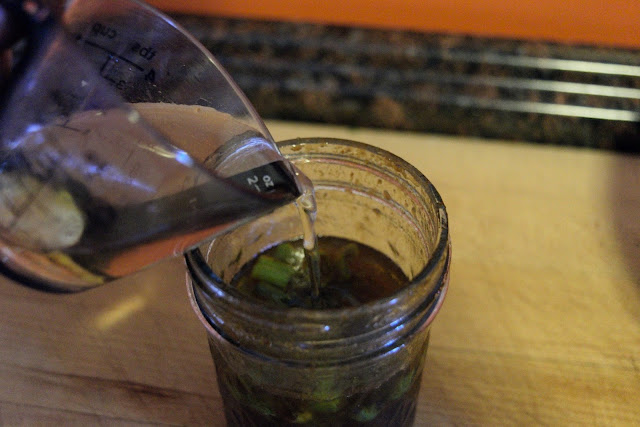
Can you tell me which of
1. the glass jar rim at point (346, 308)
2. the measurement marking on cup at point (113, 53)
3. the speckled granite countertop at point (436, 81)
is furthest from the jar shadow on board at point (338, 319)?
the speckled granite countertop at point (436, 81)

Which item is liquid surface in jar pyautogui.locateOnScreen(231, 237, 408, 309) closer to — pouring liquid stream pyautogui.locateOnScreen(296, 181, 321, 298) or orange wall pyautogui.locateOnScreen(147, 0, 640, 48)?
pouring liquid stream pyautogui.locateOnScreen(296, 181, 321, 298)

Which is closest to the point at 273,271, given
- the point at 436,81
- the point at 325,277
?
the point at 325,277

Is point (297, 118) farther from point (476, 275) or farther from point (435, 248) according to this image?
point (435, 248)

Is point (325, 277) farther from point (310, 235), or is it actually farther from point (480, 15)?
point (480, 15)

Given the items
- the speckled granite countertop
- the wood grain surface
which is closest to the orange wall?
the speckled granite countertop

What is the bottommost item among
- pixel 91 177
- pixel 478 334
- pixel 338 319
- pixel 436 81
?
pixel 478 334

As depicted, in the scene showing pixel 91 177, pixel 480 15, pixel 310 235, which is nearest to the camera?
pixel 91 177

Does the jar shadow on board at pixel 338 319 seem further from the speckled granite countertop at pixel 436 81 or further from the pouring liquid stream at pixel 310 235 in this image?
the speckled granite countertop at pixel 436 81
